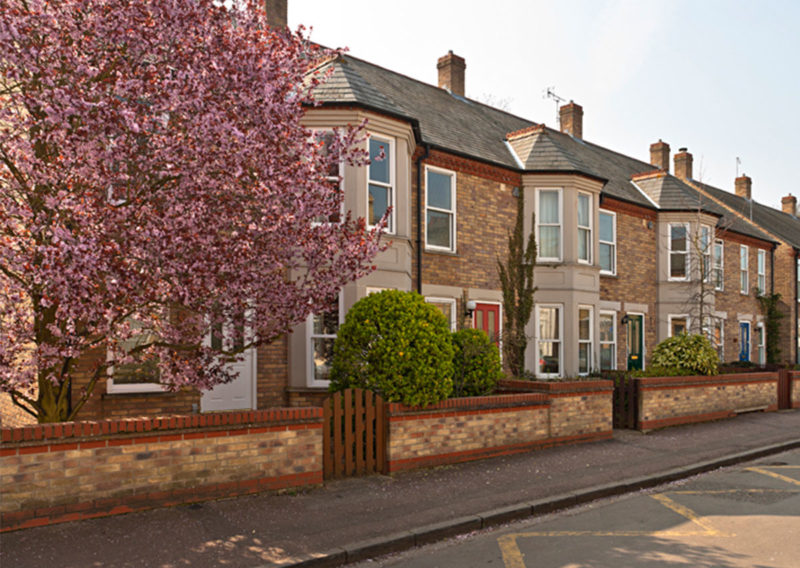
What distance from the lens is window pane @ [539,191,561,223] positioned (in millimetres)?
16797

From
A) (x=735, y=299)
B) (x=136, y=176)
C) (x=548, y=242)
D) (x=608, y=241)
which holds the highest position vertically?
(x=608, y=241)

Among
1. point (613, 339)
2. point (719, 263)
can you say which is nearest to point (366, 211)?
point (613, 339)

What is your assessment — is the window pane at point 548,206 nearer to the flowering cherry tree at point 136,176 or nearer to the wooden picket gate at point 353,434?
the wooden picket gate at point 353,434

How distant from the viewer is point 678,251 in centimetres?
2141

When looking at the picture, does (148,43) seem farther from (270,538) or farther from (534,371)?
(534,371)

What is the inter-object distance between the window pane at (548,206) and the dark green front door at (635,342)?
5.45 m

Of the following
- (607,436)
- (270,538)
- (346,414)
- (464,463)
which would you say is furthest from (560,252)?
(270,538)

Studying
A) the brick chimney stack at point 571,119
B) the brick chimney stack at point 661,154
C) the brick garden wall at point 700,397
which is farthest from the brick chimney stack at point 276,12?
the brick chimney stack at point 661,154

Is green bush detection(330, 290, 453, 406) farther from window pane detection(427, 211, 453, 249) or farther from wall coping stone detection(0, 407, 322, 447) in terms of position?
window pane detection(427, 211, 453, 249)

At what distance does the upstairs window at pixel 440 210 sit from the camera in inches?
575

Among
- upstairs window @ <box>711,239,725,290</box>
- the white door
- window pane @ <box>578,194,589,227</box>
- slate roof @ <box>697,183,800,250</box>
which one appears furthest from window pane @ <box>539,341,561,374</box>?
slate roof @ <box>697,183,800,250</box>

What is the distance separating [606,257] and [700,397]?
6288mm

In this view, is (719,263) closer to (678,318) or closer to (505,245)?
(678,318)

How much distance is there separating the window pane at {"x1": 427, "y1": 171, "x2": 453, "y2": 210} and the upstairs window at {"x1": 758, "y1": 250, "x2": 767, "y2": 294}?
60.5ft
